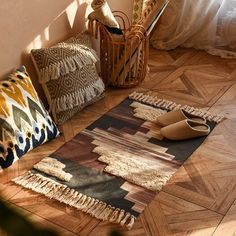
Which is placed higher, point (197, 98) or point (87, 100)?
point (87, 100)

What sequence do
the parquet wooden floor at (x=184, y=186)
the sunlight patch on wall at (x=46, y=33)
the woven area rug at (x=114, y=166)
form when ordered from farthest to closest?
the sunlight patch on wall at (x=46, y=33), the woven area rug at (x=114, y=166), the parquet wooden floor at (x=184, y=186)

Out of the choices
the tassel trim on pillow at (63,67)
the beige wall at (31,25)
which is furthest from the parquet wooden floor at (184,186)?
the beige wall at (31,25)

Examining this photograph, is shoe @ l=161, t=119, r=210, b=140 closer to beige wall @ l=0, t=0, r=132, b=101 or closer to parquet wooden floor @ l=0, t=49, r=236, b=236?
parquet wooden floor @ l=0, t=49, r=236, b=236

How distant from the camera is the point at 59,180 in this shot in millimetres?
1459

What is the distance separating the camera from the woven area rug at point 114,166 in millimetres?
1353

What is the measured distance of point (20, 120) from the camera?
152 centimetres

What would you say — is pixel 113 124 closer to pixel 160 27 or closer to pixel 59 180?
pixel 59 180

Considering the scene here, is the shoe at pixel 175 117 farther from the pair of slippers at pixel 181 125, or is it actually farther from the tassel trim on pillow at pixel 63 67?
the tassel trim on pillow at pixel 63 67

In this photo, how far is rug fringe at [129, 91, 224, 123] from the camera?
6.27ft

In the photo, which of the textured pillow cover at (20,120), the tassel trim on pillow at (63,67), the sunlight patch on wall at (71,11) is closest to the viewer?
the textured pillow cover at (20,120)

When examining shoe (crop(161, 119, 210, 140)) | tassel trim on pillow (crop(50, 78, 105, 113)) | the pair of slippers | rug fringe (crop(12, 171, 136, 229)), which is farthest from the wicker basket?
rug fringe (crop(12, 171, 136, 229))

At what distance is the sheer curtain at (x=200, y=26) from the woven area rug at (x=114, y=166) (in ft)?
3.06

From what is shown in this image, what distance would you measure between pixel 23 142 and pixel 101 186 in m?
0.38

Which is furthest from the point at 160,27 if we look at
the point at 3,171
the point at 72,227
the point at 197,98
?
the point at 72,227
